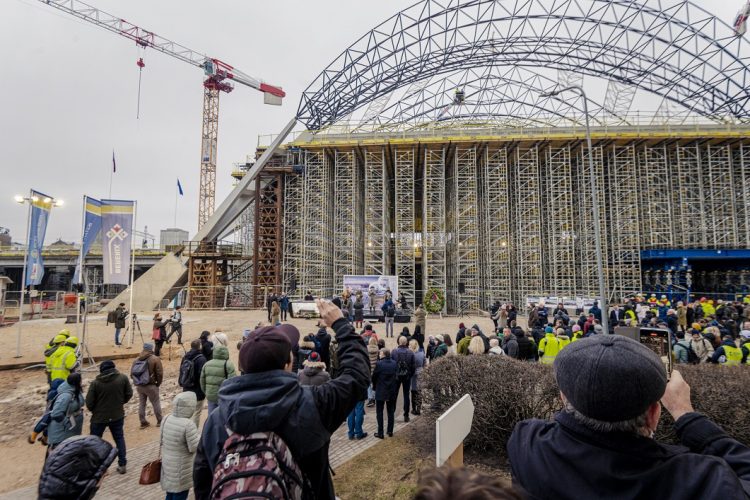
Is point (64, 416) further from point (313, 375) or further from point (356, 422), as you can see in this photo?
point (356, 422)

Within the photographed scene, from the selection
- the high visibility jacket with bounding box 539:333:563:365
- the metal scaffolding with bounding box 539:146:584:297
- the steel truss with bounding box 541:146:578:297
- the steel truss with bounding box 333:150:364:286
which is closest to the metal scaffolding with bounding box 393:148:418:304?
the steel truss with bounding box 333:150:364:286

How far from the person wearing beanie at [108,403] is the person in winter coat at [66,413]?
0.24 metres

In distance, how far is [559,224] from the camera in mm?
27938

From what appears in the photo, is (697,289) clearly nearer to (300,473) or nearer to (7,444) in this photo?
(300,473)

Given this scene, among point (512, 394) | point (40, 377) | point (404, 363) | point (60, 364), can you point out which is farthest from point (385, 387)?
point (40, 377)

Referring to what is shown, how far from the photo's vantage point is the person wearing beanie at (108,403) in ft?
17.1

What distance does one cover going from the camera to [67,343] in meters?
6.59

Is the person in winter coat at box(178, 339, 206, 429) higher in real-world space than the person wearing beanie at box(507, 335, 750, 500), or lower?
lower

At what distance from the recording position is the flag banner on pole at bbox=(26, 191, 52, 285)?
37.3ft

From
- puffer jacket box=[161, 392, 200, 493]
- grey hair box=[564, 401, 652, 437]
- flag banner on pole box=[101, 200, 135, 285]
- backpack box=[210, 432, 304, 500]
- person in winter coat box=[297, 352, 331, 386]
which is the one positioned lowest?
puffer jacket box=[161, 392, 200, 493]

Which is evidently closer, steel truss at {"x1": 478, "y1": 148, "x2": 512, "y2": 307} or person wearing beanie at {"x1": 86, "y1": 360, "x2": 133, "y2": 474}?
person wearing beanie at {"x1": 86, "y1": 360, "x2": 133, "y2": 474}

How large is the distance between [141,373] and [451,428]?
647 cm

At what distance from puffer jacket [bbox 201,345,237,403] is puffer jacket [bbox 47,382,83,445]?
62.1 inches

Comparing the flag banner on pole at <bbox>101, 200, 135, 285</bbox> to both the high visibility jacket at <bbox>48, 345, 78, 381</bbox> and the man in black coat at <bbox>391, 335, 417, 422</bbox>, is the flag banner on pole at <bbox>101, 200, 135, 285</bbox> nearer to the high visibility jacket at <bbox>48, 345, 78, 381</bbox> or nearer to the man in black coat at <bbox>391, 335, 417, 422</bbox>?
the high visibility jacket at <bbox>48, 345, 78, 381</bbox>
